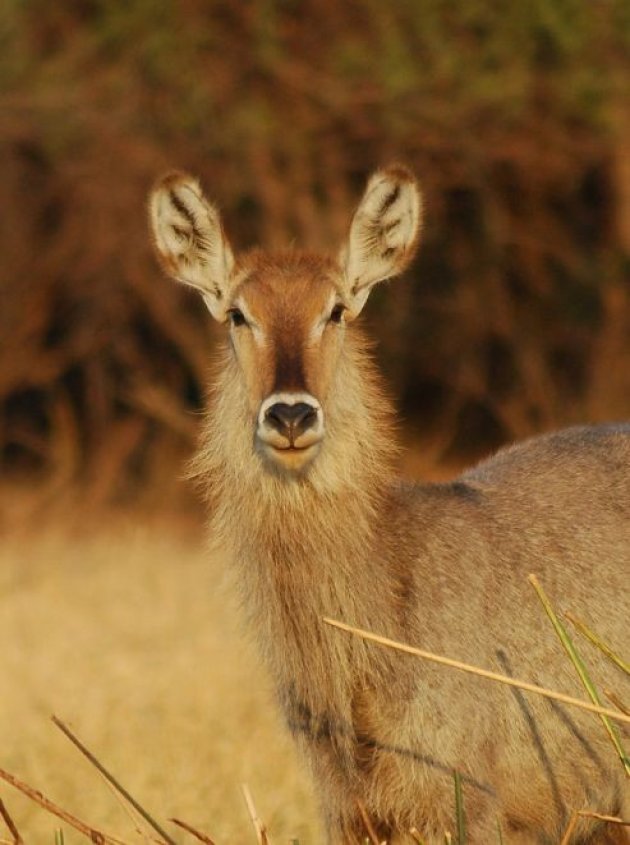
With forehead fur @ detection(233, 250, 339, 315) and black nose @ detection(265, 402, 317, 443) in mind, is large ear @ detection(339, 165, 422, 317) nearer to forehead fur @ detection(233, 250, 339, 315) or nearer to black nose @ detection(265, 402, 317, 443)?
forehead fur @ detection(233, 250, 339, 315)

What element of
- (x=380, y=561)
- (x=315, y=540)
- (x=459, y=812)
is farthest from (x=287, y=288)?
(x=459, y=812)

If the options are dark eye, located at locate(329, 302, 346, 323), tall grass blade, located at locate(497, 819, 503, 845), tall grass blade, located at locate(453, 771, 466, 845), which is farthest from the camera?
dark eye, located at locate(329, 302, 346, 323)

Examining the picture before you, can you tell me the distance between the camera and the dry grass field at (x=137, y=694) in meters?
7.06

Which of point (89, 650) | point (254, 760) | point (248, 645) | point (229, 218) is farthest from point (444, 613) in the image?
point (229, 218)

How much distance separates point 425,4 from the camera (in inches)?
538

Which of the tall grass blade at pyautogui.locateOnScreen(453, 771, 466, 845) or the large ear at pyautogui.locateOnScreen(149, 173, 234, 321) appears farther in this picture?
the large ear at pyautogui.locateOnScreen(149, 173, 234, 321)

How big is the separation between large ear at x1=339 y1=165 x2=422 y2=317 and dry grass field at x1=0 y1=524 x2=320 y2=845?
110 cm

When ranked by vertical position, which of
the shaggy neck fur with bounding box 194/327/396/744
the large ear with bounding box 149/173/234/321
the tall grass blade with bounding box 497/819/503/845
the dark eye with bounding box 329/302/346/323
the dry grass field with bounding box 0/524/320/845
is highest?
the large ear with bounding box 149/173/234/321

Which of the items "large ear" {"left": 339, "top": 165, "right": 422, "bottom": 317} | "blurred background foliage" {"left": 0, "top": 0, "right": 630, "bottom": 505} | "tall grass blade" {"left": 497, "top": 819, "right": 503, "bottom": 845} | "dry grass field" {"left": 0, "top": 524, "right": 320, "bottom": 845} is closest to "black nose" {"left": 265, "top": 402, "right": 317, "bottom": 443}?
"large ear" {"left": 339, "top": 165, "right": 422, "bottom": 317}

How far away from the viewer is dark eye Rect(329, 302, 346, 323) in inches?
214

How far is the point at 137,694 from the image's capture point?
9.40m

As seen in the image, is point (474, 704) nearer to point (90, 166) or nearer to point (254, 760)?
point (254, 760)

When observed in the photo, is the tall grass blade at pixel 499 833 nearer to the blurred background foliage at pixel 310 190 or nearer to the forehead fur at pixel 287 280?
the forehead fur at pixel 287 280

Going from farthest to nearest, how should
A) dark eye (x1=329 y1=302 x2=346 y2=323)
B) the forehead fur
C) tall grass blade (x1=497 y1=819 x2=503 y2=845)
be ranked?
dark eye (x1=329 y1=302 x2=346 y2=323), the forehead fur, tall grass blade (x1=497 y1=819 x2=503 y2=845)
